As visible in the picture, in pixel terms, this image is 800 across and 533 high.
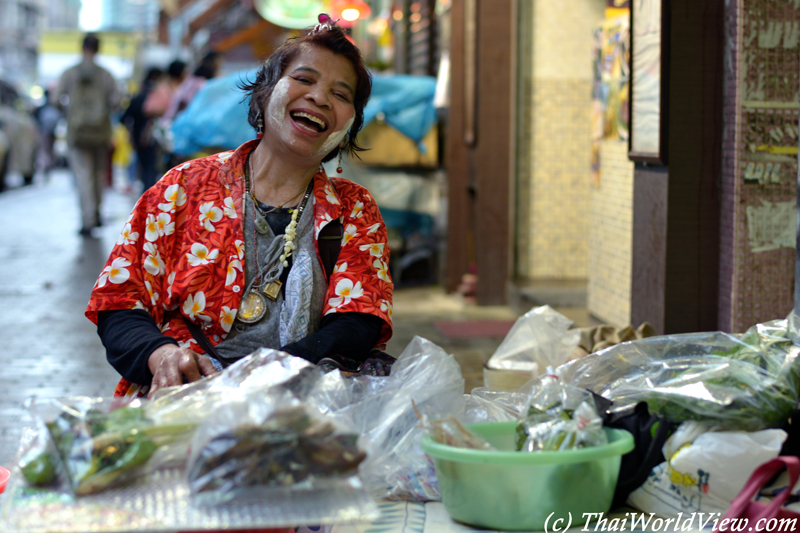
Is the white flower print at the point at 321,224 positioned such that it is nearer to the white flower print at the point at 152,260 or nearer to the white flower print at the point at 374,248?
the white flower print at the point at 374,248

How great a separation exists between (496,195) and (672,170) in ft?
9.79

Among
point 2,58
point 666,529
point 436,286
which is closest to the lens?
point 666,529

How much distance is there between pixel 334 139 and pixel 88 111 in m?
8.09

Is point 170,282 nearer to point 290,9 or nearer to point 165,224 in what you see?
point 165,224

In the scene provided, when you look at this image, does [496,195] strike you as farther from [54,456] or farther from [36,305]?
[54,456]

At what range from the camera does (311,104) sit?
2469 mm

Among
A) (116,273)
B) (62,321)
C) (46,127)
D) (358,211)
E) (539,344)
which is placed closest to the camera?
(116,273)

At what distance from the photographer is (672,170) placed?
3244 mm

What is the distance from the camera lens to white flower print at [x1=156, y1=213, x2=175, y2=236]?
2.41 metres

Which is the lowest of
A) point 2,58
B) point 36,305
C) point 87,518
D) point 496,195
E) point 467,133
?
point 36,305

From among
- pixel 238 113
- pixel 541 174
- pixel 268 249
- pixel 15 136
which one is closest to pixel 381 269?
pixel 268 249

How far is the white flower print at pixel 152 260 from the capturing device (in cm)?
239

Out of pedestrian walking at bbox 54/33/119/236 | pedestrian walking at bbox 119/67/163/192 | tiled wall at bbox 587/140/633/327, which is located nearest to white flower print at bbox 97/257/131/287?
tiled wall at bbox 587/140/633/327

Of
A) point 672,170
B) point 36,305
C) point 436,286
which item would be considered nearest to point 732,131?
point 672,170
